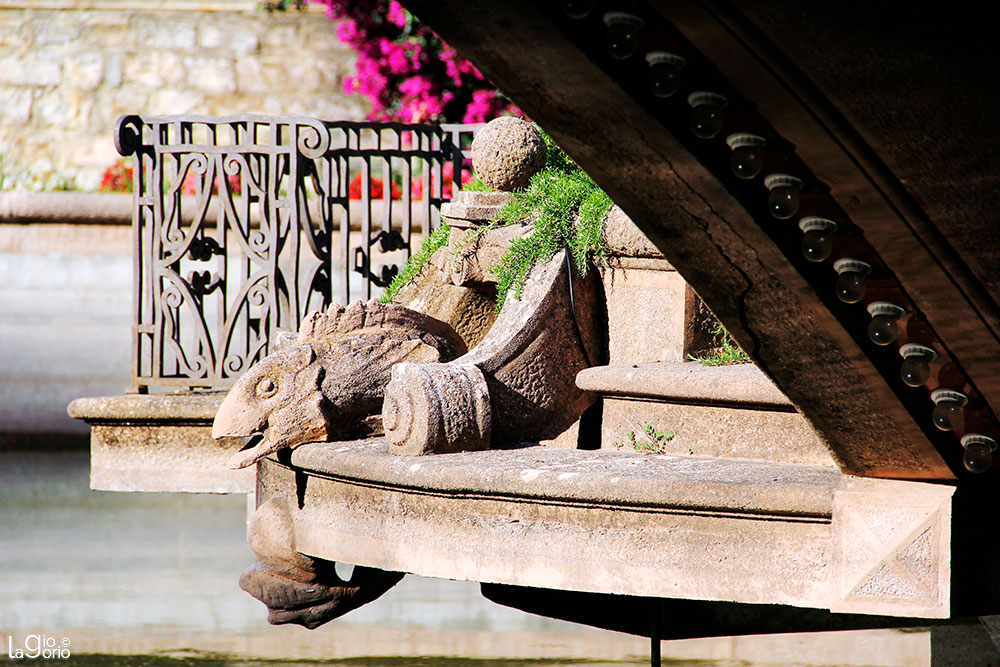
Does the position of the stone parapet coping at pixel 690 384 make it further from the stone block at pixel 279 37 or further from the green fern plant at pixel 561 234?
the stone block at pixel 279 37

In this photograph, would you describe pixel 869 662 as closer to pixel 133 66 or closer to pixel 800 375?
pixel 800 375

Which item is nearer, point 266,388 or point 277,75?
point 266,388

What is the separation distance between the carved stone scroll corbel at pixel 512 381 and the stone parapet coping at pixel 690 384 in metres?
0.12

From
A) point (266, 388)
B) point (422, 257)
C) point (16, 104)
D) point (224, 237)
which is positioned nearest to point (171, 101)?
point (16, 104)

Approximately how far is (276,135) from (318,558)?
7.13 ft

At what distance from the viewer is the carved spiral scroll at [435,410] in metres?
2.95

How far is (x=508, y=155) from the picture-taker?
12.4 ft

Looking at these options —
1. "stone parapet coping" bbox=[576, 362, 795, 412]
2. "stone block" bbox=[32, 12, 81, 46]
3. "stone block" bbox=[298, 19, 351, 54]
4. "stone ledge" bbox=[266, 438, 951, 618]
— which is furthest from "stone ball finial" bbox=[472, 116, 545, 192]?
"stone block" bbox=[32, 12, 81, 46]

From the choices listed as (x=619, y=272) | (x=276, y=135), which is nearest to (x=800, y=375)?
(x=619, y=272)

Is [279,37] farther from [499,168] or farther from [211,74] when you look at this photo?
[499,168]

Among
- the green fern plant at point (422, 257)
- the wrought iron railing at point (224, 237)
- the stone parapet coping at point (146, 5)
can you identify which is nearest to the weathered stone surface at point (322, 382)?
the green fern plant at point (422, 257)

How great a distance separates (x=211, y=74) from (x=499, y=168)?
4.79 m

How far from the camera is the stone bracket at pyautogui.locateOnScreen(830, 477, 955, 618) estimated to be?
2361mm

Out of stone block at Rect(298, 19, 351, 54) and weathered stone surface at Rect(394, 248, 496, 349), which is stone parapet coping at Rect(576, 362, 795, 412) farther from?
stone block at Rect(298, 19, 351, 54)
